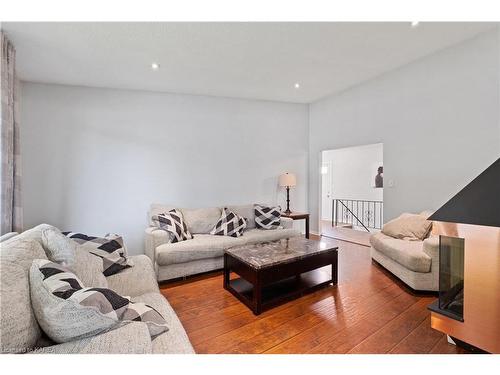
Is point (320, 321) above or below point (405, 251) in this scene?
below

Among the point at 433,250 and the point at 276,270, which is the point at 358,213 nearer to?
the point at 433,250

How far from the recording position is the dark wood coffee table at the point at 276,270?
7.09 ft

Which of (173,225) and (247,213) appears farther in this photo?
(247,213)

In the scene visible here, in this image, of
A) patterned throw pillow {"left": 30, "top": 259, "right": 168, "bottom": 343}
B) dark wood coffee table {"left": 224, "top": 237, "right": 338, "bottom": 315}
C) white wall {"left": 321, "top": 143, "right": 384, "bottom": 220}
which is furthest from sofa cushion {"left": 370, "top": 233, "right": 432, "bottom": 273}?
white wall {"left": 321, "top": 143, "right": 384, "bottom": 220}

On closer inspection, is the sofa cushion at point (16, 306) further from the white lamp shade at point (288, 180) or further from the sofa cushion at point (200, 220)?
the white lamp shade at point (288, 180)

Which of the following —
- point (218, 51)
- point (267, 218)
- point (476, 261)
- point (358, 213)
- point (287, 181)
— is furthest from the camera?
point (358, 213)

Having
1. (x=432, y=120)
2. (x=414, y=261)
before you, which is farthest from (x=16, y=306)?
(x=432, y=120)

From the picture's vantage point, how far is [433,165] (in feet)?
10.2

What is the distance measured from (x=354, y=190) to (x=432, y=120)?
13.2 feet

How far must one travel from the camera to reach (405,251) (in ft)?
8.35

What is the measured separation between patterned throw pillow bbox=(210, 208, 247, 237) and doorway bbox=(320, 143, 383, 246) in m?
3.12

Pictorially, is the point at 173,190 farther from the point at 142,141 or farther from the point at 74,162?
the point at 74,162

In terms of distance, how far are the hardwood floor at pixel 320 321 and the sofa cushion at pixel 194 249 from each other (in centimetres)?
30

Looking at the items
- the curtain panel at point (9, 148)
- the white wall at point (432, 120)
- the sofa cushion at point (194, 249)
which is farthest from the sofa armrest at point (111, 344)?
the white wall at point (432, 120)
